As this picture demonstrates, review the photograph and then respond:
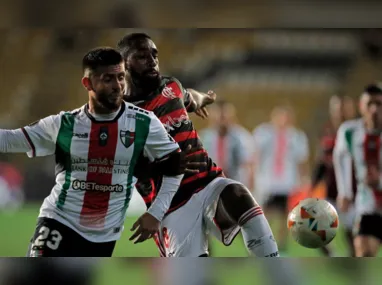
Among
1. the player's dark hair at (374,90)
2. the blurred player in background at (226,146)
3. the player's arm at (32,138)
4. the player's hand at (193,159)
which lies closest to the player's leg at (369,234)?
the player's dark hair at (374,90)

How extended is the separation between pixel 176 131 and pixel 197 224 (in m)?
0.53

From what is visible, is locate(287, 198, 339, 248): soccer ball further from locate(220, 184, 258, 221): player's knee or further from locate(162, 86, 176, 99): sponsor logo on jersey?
locate(162, 86, 176, 99): sponsor logo on jersey

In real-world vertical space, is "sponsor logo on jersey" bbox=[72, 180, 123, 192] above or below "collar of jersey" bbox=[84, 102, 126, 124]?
below

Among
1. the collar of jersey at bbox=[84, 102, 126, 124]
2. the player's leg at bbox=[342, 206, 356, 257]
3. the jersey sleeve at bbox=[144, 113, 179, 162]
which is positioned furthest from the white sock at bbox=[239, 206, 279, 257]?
the player's leg at bbox=[342, 206, 356, 257]

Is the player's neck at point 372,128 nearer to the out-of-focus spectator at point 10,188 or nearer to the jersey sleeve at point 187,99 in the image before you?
the jersey sleeve at point 187,99

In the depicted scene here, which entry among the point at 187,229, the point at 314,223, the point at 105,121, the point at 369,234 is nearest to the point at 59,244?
the point at 105,121

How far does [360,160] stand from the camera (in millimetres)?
6219

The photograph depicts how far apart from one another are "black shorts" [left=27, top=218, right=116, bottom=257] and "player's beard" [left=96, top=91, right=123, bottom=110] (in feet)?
2.03

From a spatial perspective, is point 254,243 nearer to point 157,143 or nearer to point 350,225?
point 157,143

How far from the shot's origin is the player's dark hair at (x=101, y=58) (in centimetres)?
393

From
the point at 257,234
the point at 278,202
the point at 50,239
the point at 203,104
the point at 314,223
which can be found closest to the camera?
the point at 50,239

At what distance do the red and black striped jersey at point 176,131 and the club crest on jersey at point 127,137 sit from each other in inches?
18.8

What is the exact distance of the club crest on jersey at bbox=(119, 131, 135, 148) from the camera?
3.99 metres

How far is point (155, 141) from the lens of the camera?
13.2 ft
